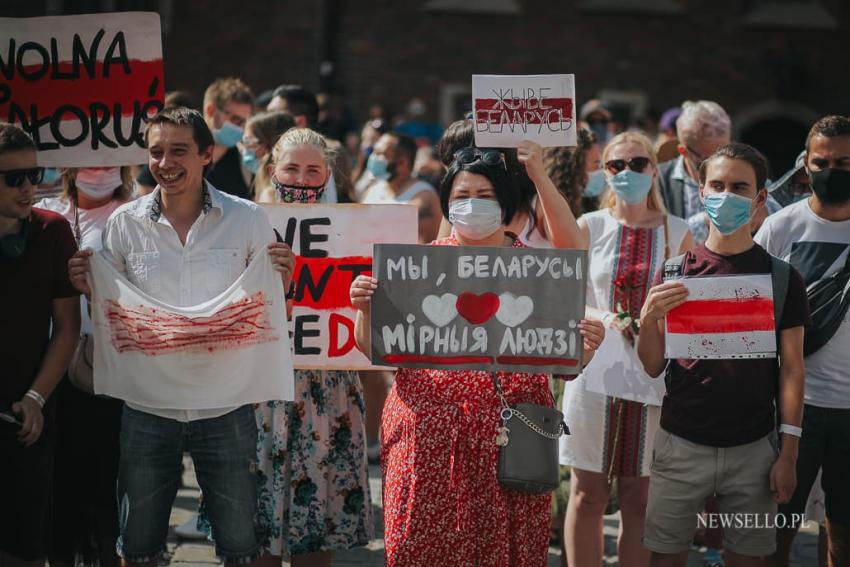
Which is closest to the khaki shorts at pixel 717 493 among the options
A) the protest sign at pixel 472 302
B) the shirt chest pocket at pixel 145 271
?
the protest sign at pixel 472 302

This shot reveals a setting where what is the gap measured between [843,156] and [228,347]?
267 centimetres

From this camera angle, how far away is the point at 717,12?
19.3m

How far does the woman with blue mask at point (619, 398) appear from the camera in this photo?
214 inches

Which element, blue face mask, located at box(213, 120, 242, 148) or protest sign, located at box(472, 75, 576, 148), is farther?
blue face mask, located at box(213, 120, 242, 148)

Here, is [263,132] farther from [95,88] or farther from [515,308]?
[515,308]

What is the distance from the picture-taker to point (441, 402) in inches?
169

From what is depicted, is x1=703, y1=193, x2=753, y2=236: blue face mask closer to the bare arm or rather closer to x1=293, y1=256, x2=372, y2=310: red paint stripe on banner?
the bare arm

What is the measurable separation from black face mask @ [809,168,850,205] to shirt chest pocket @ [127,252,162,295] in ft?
9.01

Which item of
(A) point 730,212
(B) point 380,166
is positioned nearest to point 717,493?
(A) point 730,212

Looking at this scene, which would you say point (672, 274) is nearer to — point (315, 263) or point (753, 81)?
point (315, 263)

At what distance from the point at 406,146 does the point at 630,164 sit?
11.5 feet

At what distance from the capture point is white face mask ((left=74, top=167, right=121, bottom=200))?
5.36 m

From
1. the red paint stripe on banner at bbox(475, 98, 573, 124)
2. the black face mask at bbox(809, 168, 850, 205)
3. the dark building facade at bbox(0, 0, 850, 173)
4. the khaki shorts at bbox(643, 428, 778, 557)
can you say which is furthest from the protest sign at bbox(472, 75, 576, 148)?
the dark building facade at bbox(0, 0, 850, 173)

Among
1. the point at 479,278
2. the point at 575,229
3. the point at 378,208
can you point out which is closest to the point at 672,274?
the point at 575,229
